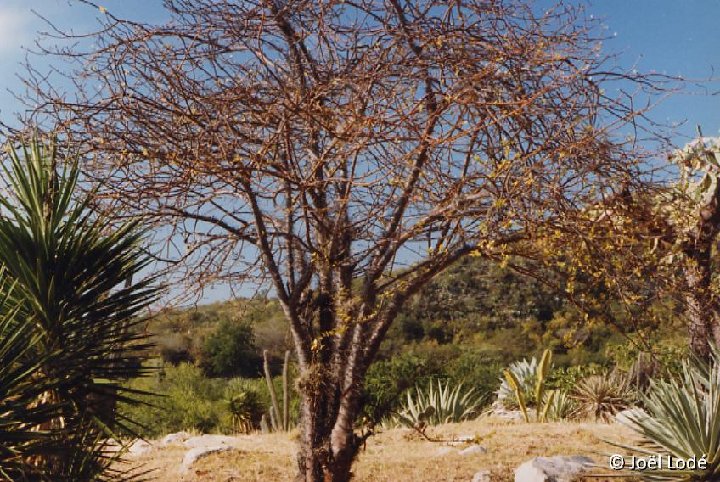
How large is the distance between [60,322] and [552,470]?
198 inches

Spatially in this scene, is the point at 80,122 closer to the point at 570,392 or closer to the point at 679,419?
the point at 679,419

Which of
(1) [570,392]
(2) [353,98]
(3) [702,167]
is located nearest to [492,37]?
(2) [353,98]

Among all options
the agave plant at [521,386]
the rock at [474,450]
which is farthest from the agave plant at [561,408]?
the rock at [474,450]

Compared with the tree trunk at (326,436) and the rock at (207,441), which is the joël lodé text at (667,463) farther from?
the rock at (207,441)

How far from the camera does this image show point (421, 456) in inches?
371

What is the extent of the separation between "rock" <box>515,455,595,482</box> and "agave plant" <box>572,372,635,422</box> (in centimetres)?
594

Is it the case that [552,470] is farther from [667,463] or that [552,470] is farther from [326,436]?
[326,436]

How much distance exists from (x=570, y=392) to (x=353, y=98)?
10674 millimetres

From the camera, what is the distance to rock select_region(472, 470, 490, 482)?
8039 millimetres

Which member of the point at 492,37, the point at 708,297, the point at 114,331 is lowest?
the point at 114,331

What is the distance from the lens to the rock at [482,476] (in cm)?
804

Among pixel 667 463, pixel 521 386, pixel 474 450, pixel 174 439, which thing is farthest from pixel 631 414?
pixel 174 439

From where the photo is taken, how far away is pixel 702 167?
10875 millimetres

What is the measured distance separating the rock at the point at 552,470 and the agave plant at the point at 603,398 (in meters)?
5.94
